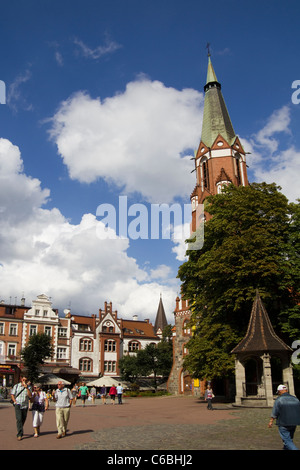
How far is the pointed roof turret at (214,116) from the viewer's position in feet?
183

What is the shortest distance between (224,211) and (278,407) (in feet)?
78.0

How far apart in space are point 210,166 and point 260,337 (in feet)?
110

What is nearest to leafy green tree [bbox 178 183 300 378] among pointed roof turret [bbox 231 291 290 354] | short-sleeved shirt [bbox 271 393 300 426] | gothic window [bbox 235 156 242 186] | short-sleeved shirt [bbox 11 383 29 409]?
pointed roof turret [bbox 231 291 290 354]

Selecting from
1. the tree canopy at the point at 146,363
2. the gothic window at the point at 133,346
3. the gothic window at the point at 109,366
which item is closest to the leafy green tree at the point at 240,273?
the tree canopy at the point at 146,363

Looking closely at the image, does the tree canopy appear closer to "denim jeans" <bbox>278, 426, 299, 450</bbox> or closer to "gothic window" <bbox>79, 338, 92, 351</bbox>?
"gothic window" <bbox>79, 338, 92, 351</bbox>

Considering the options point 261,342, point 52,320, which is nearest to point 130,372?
point 52,320

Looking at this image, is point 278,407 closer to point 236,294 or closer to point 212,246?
point 236,294

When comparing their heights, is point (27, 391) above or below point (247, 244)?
below

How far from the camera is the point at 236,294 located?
2844 cm

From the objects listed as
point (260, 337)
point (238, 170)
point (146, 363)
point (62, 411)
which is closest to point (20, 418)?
point (62, 411)

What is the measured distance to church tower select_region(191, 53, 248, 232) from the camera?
172ft

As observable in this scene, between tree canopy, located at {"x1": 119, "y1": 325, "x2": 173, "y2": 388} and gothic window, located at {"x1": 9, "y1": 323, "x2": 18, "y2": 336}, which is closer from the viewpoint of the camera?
gothic window, located at {"x1": 9, "y1": 323, "x2": 18, "y2": 336}

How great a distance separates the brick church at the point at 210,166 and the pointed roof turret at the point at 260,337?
2323 centimetres
